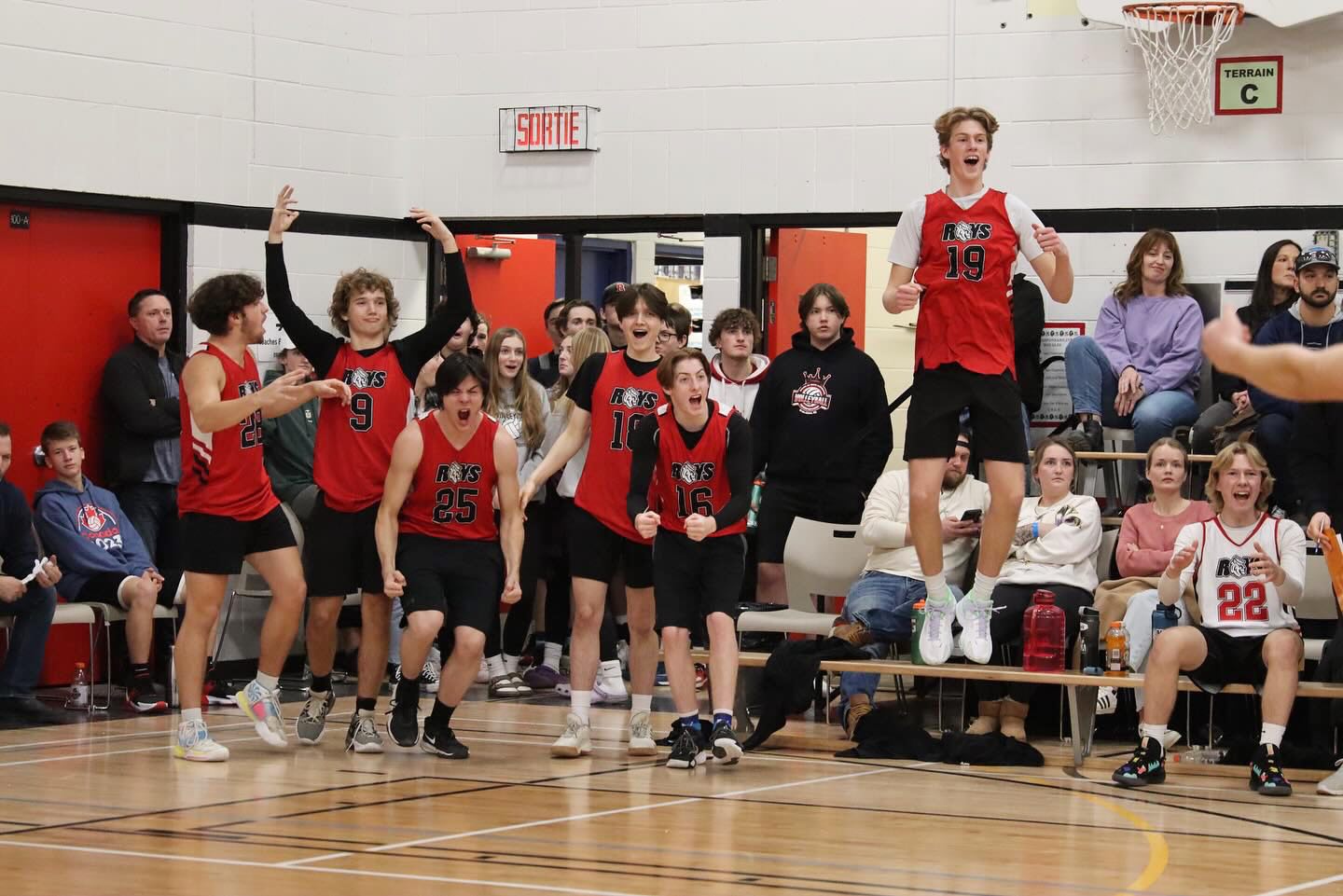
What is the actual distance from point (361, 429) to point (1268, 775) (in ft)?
12.0

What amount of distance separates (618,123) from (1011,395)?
427cm

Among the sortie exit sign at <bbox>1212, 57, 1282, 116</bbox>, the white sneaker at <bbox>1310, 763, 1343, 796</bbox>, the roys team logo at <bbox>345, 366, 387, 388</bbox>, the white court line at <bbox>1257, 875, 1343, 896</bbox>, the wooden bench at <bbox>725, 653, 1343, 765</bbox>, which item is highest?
the sortie exit sign at <bbox>1212, 57, 1282, 116</bbox>

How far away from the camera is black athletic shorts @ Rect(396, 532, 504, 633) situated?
6867 millimetres

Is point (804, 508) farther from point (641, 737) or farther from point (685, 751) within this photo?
point (685, 751)

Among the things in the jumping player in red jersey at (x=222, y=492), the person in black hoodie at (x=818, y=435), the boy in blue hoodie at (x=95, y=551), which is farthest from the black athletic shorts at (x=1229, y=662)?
the boy in blue hoodie at (x=95, y=551)

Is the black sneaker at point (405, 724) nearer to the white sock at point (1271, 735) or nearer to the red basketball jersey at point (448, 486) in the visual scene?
the red basketball jersey at point (448, 486)

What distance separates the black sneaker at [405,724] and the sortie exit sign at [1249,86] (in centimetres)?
515

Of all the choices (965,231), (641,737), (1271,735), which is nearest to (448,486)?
(641,737)

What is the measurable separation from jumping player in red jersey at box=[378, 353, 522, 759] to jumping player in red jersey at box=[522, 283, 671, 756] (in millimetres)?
222

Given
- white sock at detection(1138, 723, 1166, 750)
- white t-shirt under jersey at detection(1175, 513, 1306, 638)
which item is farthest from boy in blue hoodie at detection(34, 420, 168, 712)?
white t-shirt under jersey at detection(1175, 513, 1306, 638)

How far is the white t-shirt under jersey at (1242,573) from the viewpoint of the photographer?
684cm

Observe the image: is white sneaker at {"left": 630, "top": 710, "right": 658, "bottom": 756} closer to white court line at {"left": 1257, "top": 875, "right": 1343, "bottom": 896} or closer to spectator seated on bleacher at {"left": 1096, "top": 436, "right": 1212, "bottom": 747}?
spectator seated on bleacher at {"left": 1096, "top": 436, "right": 1212, "bottom": 747}

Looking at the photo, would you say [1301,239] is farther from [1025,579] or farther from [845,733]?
[845,733]

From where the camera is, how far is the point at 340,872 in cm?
477
